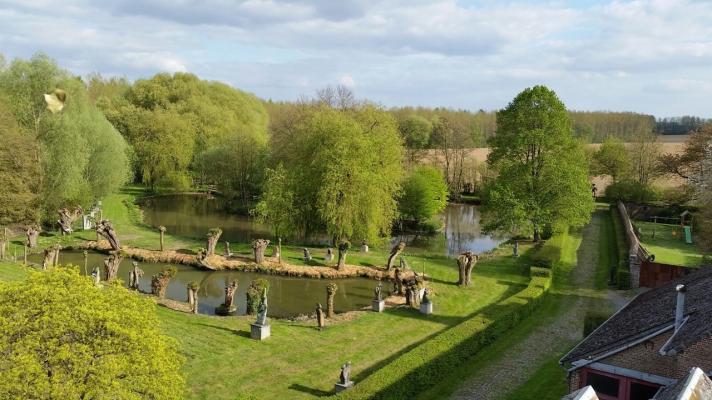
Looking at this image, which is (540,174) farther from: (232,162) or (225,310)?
(232,162)

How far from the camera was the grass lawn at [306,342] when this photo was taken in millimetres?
19500

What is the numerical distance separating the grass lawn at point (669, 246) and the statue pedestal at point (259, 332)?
2734 centimetres

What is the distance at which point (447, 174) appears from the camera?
274ft

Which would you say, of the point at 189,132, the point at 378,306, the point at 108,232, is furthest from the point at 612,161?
the point at 108,232

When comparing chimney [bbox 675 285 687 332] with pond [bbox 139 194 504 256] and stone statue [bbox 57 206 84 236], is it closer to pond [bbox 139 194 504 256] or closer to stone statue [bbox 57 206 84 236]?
pond [bbox 139 194 504 256]

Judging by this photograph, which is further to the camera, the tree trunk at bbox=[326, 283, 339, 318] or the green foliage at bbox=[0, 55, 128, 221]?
the green foliage at bbox=[0, 55, 128, 221]

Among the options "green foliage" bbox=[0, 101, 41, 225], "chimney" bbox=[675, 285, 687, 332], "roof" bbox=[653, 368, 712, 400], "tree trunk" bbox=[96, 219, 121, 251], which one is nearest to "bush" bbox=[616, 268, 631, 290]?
"chimney" bbox=[675, 285, 687, 332]

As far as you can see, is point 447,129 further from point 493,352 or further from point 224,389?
point 224,389

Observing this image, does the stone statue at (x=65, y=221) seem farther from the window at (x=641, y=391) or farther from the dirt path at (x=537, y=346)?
the window at (x=641, y=391)

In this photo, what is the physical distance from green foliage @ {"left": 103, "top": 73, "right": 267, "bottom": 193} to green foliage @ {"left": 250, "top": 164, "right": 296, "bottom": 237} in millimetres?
23500

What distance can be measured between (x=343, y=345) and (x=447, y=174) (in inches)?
2458

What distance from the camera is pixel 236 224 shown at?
188ft

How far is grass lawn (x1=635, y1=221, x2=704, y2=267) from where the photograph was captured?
4022cm

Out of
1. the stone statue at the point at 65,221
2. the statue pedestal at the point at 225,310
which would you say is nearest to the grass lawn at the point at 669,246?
the statue pedestal at the point at 225,310
